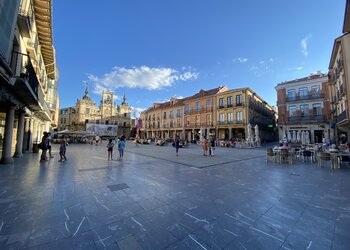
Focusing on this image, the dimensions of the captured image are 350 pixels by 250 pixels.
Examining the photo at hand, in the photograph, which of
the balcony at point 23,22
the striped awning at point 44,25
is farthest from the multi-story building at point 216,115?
the balcony at point 23,22

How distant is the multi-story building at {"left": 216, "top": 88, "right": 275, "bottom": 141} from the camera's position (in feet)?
94.6

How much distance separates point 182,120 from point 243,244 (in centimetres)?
3761

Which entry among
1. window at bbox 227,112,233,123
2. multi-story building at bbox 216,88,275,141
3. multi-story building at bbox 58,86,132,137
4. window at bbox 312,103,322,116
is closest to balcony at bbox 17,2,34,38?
multi-story building at bbox 216,88,275,141

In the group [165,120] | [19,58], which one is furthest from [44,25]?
[165,120]

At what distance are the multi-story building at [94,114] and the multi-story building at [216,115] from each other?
21496mm

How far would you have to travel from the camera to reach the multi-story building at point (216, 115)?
29.6m

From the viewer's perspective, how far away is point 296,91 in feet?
86.2

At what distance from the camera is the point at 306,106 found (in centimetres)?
2534

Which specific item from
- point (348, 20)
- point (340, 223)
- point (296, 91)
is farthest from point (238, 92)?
point (340, 223)

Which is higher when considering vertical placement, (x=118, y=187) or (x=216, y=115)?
(x=216, y=115)

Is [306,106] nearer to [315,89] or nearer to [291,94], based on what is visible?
[315,89]

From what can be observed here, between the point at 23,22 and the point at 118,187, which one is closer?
the point at 118,187

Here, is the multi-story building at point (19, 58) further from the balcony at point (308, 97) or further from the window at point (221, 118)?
the balcony at point (308, 97)

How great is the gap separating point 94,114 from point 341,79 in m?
61.9
